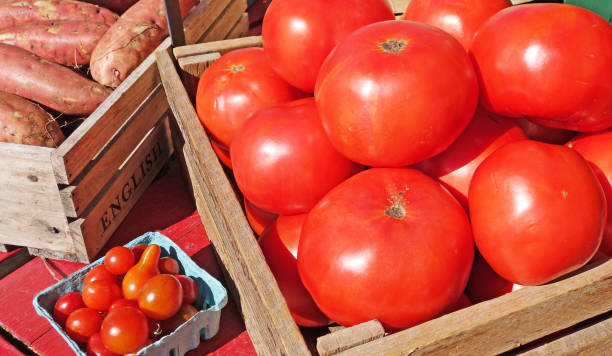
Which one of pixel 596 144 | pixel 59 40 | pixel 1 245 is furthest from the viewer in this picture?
pixel 59 40

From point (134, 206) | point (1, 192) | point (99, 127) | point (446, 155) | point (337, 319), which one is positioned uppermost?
point (446, 155)

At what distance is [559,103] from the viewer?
0.98 metres

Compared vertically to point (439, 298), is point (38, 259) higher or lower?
lower

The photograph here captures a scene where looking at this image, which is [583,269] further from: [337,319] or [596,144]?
[337,319]

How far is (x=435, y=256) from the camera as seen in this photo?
0.90 metres

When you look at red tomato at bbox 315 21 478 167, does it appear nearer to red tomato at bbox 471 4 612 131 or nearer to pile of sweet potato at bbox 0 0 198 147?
red tomato at bbox 471 4 612 131

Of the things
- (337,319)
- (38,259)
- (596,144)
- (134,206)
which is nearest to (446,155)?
(596,144)

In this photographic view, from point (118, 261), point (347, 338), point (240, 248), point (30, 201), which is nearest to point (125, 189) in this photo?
point (30, 201)

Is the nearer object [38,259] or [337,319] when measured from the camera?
[337,319]

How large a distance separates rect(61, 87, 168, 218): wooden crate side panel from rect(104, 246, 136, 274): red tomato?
0.21m

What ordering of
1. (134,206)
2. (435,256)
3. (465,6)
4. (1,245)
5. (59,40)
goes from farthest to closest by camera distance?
(59,40), (134,206), (1,245), (465,6), (435,256)

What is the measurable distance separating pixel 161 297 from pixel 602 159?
1013 mm

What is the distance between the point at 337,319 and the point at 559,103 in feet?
1.81

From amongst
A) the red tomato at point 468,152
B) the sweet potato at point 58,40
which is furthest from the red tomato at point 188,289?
the sweet potato at point 58,40
